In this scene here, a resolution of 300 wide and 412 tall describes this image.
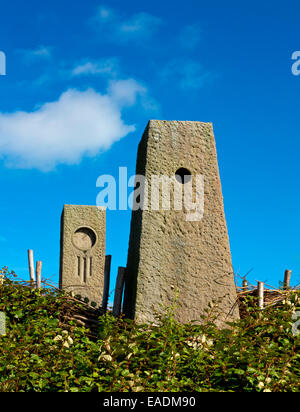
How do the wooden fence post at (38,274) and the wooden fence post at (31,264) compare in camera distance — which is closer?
the wooden fence post at (38,274)

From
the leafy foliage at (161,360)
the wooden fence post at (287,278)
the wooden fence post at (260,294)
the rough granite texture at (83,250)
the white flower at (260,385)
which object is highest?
the rough granite texture at (83,250)

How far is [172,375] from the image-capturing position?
4.61m

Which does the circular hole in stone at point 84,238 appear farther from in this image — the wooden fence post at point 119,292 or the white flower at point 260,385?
the white flower at point 260,385

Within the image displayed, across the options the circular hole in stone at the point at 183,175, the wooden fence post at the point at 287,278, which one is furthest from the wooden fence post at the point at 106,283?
the wooden fence post at the point at 287,278

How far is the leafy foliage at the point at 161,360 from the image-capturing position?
4430mm

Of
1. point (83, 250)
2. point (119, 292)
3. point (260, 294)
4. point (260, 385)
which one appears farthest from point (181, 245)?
point (83, 250)

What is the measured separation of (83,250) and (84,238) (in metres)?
0.29

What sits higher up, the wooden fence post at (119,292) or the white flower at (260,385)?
the wooden fence post at (119,292)

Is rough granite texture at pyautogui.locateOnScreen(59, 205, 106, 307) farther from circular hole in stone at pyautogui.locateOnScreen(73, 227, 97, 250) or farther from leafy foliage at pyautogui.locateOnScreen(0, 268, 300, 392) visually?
leafy foliage at pyautogui.locateOnScreen(0, 268, 300, 392)

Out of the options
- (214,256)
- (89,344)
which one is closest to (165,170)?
(214,256)

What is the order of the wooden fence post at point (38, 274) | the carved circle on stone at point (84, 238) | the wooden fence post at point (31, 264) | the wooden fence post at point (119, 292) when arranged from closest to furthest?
the wooden fence post at point (119, 292) < the wooden fence post at point (38, 274) < the wooden fence post at point (31, 264) < the carved circle on stone at point (84, 238)

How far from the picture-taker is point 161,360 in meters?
4.77

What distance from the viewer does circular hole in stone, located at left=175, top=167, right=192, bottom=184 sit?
639 cm
